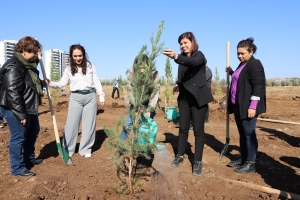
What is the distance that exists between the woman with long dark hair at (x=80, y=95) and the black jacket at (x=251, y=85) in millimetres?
2278

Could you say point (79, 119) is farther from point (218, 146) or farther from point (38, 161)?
point (218, 146)

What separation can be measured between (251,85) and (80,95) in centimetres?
→ 265

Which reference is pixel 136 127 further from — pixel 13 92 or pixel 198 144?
pixel 13 92

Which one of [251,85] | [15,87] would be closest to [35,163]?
[15,87]

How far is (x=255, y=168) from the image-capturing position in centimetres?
421

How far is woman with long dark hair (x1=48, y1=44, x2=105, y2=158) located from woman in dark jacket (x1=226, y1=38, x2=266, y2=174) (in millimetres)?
2232

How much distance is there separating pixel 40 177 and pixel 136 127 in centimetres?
166

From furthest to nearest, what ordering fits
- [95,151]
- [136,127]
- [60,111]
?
[60,111] → [95,151] → [136,127]

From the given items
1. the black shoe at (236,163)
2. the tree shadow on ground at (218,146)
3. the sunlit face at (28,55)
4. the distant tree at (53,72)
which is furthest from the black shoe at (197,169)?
the distant tree at (53,72)

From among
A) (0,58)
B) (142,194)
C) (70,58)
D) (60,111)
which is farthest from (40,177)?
(0,58)

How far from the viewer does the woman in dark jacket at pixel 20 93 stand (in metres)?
3.38

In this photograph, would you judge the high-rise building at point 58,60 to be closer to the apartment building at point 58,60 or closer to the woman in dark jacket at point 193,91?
the apartment building at point 58,60

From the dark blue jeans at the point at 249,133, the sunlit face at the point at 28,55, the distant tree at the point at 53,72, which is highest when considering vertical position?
the distant tree at the point at 53,72

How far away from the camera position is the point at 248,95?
3.75m
